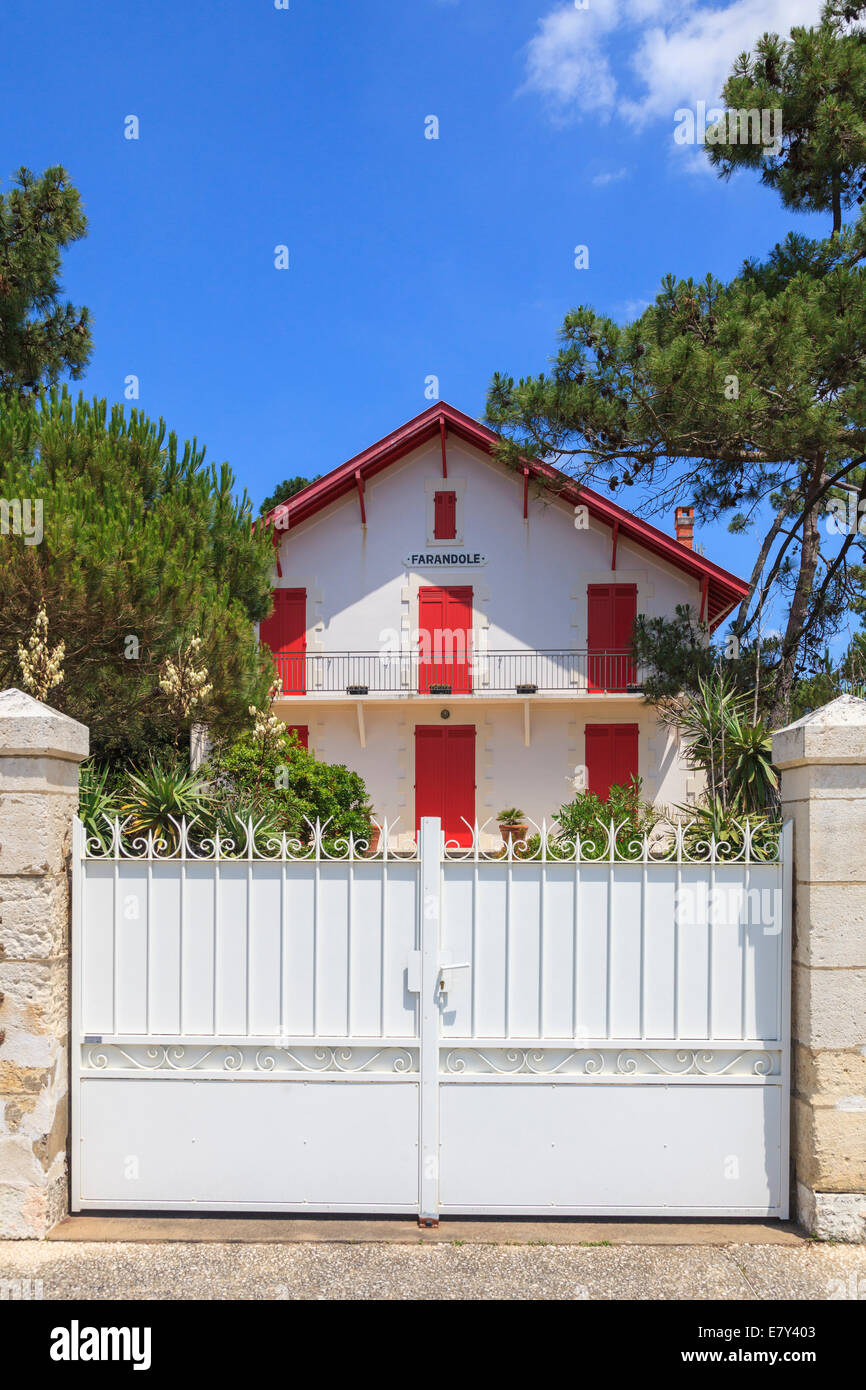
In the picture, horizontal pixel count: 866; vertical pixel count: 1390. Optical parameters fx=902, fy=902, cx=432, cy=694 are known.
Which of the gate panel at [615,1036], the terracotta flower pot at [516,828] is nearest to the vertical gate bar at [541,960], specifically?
the gate panel at [615,1036]

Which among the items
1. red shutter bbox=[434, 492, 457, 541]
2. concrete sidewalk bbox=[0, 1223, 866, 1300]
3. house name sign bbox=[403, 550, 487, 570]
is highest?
red shutter bbox=[434, 492, 457, 541]

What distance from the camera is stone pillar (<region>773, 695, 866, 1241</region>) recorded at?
3793 millimetres

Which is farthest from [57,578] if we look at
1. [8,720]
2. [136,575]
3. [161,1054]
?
[161,1054]

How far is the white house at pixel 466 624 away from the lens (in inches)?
634

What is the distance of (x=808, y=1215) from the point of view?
3828 millimetres

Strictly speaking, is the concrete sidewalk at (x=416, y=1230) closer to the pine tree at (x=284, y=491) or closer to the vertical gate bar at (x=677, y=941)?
the vertical gate bar at (x=677, y=941)

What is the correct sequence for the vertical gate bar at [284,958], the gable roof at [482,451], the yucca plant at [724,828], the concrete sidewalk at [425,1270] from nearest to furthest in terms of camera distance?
the concrete sidewalk at [425,1270], the vertical gate bar at [284,958], the yucca plant at [724,828], the gable roof at [482,451]

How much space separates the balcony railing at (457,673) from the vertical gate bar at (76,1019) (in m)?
11.8

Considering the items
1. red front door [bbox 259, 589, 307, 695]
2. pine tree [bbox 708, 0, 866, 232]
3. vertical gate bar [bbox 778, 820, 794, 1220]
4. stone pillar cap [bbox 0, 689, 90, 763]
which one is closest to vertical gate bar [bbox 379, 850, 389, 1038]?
stone pillar cap [bbox 0, 689, 90, 763]

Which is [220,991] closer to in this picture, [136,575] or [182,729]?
[136,575]

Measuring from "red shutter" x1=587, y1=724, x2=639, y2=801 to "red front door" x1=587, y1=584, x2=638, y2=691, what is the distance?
2.82 ft

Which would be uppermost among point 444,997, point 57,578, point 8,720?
point 57,578

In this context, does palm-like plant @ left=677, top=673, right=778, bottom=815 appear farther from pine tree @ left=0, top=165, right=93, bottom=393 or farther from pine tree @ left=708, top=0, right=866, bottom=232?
pine tree @ left=0, top=165, right=93, bottom=393

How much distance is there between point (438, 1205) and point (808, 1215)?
5.16 feet
